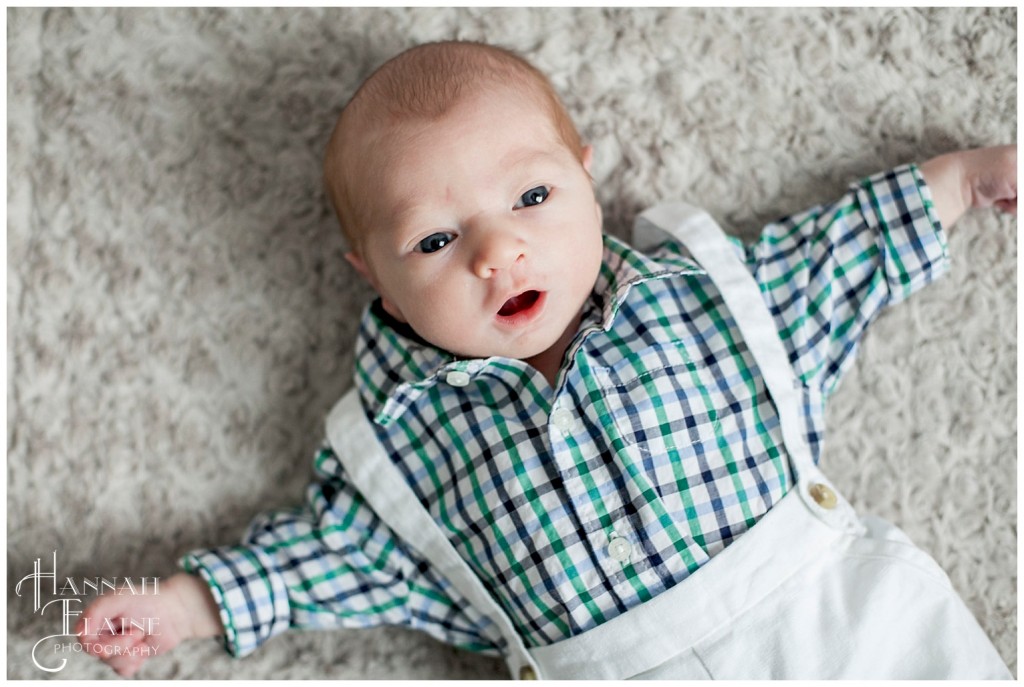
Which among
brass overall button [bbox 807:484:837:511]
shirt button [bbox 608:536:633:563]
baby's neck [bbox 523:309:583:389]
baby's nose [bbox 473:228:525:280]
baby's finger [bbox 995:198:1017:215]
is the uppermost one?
baby's nose [bbox 473:228:525:280]

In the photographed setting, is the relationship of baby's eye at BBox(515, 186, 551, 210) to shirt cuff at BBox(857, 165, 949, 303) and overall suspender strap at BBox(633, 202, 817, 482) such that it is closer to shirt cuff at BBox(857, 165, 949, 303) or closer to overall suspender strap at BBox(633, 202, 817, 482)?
overall suspender strap at BBox(633, 202, 817, 482)

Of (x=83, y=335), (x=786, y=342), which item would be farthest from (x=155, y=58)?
(x=786, y=342)

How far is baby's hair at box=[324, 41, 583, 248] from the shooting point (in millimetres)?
1207

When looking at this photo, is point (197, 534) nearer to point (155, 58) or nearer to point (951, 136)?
point (155, 58)

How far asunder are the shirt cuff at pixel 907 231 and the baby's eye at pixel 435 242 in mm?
594

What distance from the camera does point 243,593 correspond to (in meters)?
1.31

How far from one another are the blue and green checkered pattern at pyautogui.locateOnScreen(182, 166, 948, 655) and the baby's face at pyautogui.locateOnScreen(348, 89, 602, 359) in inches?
2.6

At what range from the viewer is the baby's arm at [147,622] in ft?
4.19

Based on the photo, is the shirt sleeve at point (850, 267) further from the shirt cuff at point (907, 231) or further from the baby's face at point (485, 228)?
the baby's face at point (485, 228)

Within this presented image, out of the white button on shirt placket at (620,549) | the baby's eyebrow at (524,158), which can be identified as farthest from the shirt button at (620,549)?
the baby's eyebrow at (524,158)

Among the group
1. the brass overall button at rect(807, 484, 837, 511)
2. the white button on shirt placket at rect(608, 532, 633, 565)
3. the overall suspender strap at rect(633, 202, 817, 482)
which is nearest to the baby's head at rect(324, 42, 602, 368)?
the overall suspender strap at rect(633, 202, 817, 482)

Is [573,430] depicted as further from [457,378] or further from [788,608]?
[788,608]
